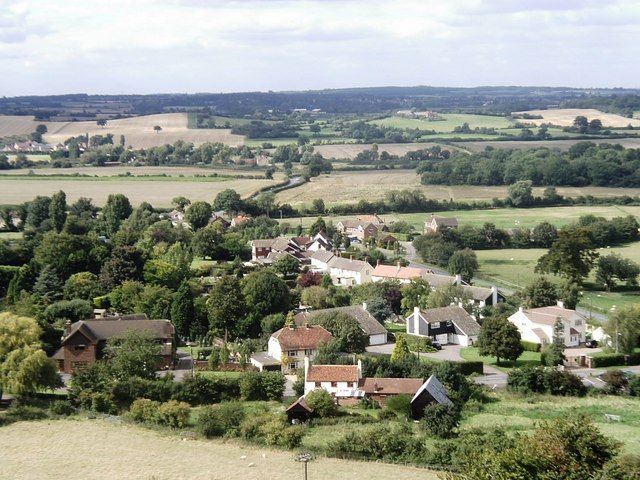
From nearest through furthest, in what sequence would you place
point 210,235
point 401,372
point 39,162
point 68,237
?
point 401,372 → point 68,237 → point 210,235 → point 39,162

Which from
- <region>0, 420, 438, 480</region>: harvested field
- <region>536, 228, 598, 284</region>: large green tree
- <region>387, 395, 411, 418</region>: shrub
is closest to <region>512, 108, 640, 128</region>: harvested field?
<region>536, 228, 598, 284</region>: large green tree

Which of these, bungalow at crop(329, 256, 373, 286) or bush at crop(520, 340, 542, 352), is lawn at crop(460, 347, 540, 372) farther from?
bungalow at crop(329, 256, 373, 286)

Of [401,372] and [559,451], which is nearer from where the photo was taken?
[559,451]

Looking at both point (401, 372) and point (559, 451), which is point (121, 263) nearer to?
point (401, 372)

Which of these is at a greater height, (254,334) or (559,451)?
(559,451)

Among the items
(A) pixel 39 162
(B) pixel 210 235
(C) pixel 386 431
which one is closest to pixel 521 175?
(B) pixel 210 235

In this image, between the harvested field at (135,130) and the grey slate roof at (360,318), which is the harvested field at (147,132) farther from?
the grey slate roof at (360,318)
